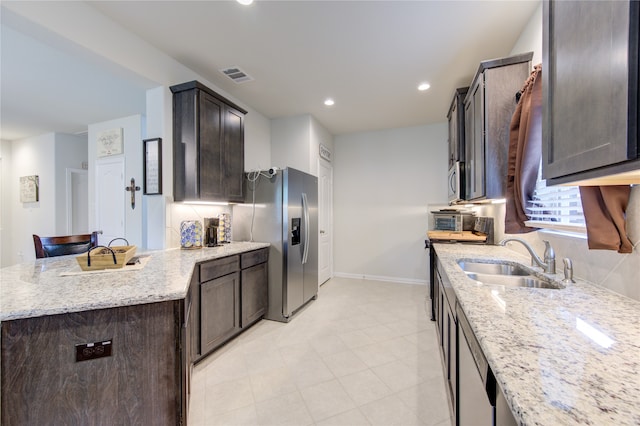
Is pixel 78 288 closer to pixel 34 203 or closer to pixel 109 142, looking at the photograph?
pixel 109 142

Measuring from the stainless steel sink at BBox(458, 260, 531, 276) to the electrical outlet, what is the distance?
2269mm

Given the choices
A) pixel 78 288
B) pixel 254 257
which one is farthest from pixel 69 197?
pixel 78 288

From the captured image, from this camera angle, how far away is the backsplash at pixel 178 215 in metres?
2.55

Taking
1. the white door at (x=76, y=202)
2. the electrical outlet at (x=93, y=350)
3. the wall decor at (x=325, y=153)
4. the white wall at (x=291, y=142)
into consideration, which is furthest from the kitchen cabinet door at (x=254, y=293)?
the white door at (x=76, y=202)

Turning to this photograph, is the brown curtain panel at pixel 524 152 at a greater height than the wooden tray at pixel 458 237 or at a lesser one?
greater

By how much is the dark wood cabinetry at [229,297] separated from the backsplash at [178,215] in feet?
2.13

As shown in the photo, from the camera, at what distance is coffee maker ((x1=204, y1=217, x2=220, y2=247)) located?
275 cm

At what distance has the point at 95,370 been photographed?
3.75 ft

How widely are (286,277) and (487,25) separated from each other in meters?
3.04

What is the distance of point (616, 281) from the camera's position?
1.16 m

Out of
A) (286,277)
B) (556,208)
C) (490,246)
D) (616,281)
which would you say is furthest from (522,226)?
(286,277)

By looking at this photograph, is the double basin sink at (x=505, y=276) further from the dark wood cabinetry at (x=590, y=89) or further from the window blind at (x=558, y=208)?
the dark wood cabinetry at (x=590, y=89)

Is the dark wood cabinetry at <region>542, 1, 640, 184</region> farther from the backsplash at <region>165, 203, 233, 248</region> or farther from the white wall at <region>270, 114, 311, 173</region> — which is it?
the white wall at <region>270, 114, 311, 173</region>

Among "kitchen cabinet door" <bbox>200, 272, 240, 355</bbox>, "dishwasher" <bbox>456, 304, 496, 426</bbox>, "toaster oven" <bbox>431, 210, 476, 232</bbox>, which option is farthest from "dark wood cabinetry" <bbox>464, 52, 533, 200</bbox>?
"kitchen cabinet door" <bbox>200, 272, 240, 355</bbox>
